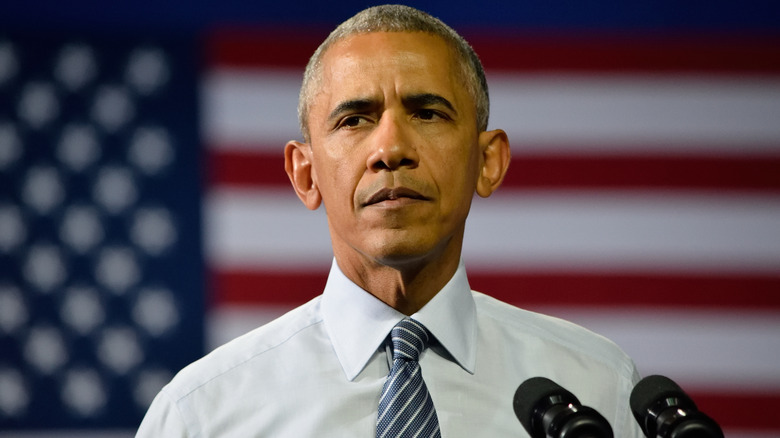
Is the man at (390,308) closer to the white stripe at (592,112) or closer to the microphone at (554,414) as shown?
the microphone at (554,414)

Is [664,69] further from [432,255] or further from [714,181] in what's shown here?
[432,255]

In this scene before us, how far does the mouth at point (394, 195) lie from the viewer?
1360 mm

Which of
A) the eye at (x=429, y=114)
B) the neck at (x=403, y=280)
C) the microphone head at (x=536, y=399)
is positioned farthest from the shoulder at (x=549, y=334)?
the microphone head at (x=536, y=399)

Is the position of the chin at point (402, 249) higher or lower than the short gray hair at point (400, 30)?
lower

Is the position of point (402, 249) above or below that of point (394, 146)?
below

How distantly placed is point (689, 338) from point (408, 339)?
204 centimetres

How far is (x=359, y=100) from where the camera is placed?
1.41m

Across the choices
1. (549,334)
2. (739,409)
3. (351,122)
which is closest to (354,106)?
(351,122)

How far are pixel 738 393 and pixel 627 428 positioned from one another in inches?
76.2

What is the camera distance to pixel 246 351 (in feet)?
4.98

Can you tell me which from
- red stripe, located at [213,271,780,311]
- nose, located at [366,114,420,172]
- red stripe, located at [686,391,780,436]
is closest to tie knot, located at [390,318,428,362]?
nose, located at [366,114,420,172]

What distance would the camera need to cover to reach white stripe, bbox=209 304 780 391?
3.21 m

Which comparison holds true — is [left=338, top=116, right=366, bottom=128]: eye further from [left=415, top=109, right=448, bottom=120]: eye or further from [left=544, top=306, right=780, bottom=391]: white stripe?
[left=544, top=306, right=780, bottom=391]: white stripe

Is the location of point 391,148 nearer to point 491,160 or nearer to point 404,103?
point 404,103
